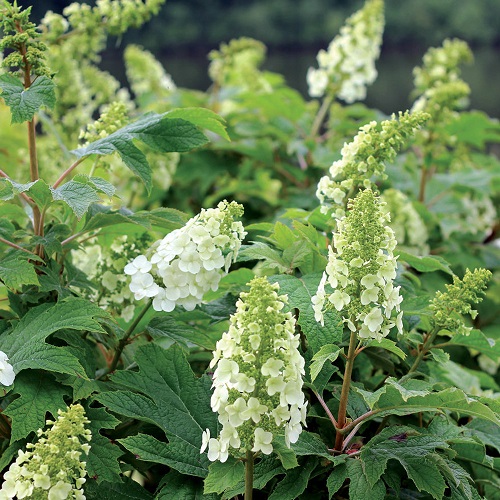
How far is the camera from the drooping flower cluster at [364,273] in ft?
3.68

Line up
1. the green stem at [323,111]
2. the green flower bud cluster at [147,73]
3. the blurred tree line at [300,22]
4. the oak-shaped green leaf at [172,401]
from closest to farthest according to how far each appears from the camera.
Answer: the oak-shaped green leaf at [172,401], the green stem at [323,111], the green flower bud cluster at [147,73], the blurred tree line at [300,22]

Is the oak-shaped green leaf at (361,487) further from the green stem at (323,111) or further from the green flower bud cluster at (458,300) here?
the green stem at (323,111)

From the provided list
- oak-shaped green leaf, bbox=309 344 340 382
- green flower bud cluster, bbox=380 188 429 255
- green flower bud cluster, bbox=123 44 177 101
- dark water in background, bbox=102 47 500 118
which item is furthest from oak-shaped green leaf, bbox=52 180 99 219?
dark water in background, bbox=102 47 500 118

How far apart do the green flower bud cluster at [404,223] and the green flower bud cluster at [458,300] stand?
116 centimetres

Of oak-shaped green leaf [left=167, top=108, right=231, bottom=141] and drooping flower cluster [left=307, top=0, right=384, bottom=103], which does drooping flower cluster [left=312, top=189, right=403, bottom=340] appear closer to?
oak-shaped green leaf [left=167, top=108, right=231, bottom=141]

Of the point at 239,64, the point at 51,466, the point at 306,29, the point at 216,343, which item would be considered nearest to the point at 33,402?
the point at 51,466

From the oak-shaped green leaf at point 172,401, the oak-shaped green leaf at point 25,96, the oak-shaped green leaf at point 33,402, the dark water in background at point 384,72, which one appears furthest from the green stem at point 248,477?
the dark water in background at point 384,72

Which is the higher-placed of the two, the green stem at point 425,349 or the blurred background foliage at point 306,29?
the green stem at point 425,349

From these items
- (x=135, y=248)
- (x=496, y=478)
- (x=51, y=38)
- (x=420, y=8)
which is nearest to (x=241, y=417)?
(x=135, y=248)

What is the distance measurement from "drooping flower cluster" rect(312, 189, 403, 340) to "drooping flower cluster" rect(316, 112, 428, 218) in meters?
0.34

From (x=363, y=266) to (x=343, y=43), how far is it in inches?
83.8

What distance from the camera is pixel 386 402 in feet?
3.97

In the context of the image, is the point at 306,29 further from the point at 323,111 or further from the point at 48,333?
the point at 48,333

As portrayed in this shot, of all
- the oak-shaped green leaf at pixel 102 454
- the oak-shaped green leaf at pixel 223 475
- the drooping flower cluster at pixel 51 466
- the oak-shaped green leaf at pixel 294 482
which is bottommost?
the oak-shaped green leaf at pixel 294 482
